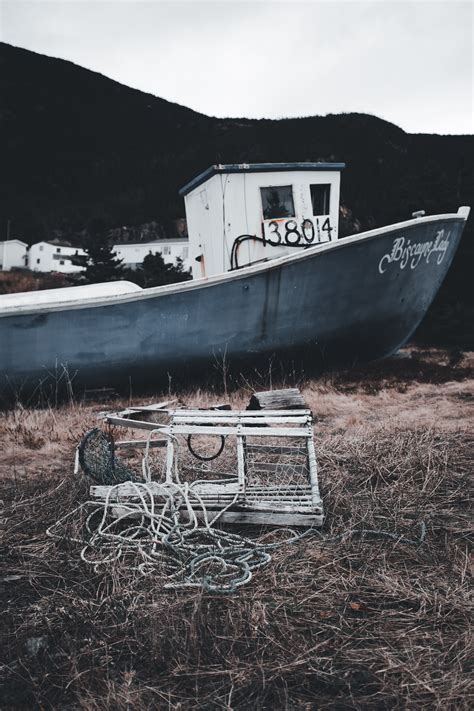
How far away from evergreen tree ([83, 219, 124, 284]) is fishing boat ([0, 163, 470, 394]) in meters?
11.8

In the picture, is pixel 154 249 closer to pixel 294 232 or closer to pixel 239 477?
pixel 294 232

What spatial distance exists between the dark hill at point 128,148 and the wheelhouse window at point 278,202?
5.93 m

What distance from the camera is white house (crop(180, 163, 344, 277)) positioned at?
322 inches

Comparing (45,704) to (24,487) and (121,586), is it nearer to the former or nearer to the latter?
(121,586)

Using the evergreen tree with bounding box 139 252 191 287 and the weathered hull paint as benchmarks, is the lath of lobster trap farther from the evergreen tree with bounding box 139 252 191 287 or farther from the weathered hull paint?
the evergreen tree with bounding box 139 252 191 287

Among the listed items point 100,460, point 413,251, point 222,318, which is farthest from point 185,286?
point 100,460

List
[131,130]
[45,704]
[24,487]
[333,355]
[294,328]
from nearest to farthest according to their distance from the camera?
[45,704], [24,487], [294,328], [333,355], [131,130]

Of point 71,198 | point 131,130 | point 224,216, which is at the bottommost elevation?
point 224,216

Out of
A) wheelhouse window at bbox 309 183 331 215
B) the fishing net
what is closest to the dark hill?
wheelhouse window at bbox 309 183 331 215

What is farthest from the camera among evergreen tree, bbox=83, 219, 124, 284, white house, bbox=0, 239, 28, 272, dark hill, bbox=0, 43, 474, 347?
white house, bbox=0, 239, 28, 272

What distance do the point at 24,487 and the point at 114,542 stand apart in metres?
1.24

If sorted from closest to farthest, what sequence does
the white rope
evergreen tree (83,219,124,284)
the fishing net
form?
the white rope
the fishing net
evergreen tree (83,219,124,284)

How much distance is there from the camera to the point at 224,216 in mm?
8211

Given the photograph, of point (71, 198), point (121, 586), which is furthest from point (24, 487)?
point (71, 198)
